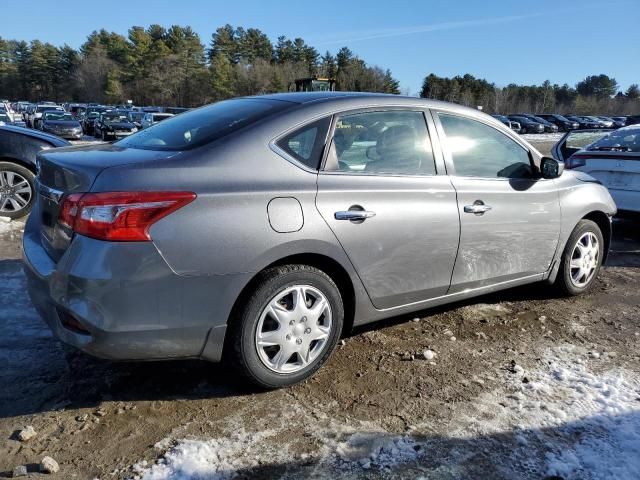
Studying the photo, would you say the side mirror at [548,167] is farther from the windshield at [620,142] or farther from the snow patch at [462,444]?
the windshield at [620,142]

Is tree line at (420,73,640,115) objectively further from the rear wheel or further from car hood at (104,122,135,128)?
the rear wheel

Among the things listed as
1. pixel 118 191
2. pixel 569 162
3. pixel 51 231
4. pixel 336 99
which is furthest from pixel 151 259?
pixel 569 162

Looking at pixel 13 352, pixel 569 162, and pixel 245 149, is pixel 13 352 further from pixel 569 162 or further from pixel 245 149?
pixel 569 162

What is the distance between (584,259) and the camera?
466 cm

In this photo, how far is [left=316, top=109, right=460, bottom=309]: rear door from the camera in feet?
9.97

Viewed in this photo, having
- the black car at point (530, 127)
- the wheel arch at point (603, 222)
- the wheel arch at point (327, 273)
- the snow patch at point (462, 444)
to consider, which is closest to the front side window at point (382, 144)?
the wheel arch at point (327, 273)

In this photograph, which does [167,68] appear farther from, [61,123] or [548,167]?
[548,167]

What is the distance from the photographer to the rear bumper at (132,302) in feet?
7.97

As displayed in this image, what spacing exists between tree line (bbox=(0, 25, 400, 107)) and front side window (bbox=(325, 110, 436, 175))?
71.0 m

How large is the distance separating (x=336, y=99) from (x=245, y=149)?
0.79 meters

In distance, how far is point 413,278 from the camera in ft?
11.2

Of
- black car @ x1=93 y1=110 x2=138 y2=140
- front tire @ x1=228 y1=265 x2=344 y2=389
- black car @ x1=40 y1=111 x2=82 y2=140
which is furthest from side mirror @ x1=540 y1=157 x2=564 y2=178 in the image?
black car @ x1=40 y1=111 x2=82 y2=140

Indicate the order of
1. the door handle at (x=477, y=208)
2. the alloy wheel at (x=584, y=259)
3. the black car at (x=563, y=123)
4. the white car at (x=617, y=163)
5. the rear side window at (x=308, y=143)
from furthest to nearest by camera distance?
the black car at (x=563, y=123), the white car at (x=617, y=163), the alloy wheel at (x=584, y=259), the door handle at (x=477, y=208), the rear side window at (x=308, y=143)

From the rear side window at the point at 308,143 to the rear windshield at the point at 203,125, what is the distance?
0.22 metres
